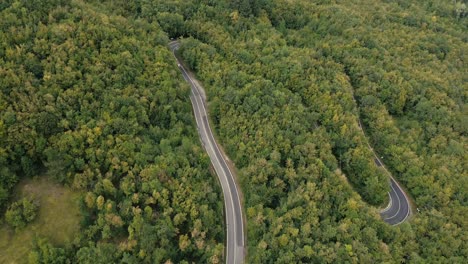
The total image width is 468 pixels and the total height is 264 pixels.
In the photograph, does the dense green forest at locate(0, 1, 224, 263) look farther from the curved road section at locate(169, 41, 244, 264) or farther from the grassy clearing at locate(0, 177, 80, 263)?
the curved road section at locate(169, 41, 244, 264)

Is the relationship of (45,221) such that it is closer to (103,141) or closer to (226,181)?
(103,141)

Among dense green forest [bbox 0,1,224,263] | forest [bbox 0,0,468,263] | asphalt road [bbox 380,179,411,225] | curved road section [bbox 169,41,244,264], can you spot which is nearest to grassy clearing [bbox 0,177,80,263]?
forest [bbox 0,0,468,263]

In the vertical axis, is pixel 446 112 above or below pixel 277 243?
above

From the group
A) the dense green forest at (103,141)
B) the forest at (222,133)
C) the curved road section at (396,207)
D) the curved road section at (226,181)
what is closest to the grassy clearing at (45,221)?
the forest at (222,133)

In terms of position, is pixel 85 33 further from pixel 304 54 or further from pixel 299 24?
pixel 299 24

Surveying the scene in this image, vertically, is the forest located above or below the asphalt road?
above

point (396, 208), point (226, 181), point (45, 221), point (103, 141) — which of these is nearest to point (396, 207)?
point (396, 208)

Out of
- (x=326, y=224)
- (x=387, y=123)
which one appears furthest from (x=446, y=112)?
(x=326, y=224)
